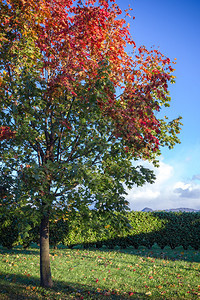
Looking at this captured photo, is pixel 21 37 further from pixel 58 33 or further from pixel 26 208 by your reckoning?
pixel 26 208

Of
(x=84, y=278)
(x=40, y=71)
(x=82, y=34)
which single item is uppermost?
(x=82, y=34)

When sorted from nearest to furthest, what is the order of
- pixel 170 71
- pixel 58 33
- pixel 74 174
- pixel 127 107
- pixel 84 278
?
pixel 74 174
pixel 127 107
pixel 58 33
pixel 170 71
pixel 84 278

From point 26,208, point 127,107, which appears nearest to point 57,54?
point 127,107

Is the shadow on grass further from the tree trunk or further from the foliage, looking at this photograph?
the foliage

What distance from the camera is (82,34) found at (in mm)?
6605

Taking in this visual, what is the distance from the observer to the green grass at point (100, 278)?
6844 mm

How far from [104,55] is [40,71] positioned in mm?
1729

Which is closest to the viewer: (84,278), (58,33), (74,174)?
(74,174)

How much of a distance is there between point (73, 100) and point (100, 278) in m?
5.53

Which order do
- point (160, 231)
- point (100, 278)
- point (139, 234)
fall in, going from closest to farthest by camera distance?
point (100, 278) < point (139, 234) < point (160, 231)

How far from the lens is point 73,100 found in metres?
6.37

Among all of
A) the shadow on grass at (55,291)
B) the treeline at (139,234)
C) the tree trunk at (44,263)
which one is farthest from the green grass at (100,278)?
the treeline at (139,234)

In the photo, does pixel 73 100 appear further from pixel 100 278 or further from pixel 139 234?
pixel 139 234

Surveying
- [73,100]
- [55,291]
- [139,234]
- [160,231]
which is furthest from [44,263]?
[160,231]
